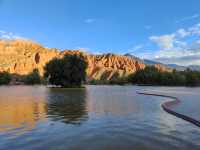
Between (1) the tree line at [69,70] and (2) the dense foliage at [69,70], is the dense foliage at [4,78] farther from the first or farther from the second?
(2) the dense foliage at [69,70]

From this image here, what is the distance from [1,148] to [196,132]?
10.2 m

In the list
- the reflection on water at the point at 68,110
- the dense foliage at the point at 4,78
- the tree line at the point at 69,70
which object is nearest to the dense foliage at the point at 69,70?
the tree line at the point at 69,70

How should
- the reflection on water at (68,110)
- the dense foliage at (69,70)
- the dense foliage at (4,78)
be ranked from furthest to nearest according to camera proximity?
the dense foliage at (4,78) < the dense foliage at (69,70) < the reflection on water at (68,110)

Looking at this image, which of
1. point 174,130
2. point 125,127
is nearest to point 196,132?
point 174,130

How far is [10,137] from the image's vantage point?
1233cm

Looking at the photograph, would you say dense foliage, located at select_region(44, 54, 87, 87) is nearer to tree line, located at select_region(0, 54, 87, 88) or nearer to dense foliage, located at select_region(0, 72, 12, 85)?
tree line, located at select_region(0, 54, 87, 88)

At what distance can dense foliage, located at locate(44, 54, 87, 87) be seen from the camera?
305 feet

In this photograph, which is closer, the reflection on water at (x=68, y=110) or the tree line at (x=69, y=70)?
the reflection on water at (x=68, y=110)

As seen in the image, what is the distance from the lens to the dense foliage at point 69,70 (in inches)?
3654

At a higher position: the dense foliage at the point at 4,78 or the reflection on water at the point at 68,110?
the dense foliage at the point at 4,78

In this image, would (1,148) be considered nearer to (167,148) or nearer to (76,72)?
(167,148)

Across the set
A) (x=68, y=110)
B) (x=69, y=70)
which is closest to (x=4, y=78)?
(x=69, y=70)

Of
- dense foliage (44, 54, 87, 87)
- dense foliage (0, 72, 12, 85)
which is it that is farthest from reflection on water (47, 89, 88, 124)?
dense foliage (0, 72, 12, 85)

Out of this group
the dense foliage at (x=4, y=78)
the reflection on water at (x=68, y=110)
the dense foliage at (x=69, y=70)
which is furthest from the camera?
the dense foliage at (x=4, y=78)
